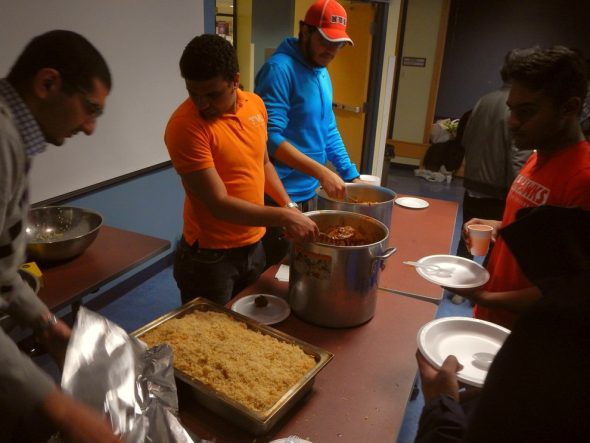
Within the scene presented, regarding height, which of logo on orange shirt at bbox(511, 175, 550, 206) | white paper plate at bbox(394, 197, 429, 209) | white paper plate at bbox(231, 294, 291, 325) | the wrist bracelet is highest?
logo on orange shirt at bbox(511, 175, 550, 206)

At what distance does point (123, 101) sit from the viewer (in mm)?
2752

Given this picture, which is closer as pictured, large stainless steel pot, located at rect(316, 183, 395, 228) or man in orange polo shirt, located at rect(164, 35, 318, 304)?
man in orange polo shirt, located at rect(164, 35, 318, 304)

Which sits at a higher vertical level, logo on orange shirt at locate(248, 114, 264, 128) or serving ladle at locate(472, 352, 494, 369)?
logo on orange shirt at locate(248, 114, 264, 128)

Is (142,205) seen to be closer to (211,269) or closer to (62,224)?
(62,224)

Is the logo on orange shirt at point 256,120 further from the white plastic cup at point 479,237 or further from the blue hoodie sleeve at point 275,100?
the white plastic cup at point 479,237

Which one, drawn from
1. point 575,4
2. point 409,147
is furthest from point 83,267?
point 575,4

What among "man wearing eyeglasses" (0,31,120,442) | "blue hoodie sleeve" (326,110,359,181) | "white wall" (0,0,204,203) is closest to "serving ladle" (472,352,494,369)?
"man wearing eyeglasses" (0,31,120,442)

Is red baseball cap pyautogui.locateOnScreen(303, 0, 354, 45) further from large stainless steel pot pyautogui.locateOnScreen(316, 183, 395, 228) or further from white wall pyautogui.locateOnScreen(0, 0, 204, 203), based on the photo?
white wall pyautogui.locateOnScreen(0, 0, 204, 203)

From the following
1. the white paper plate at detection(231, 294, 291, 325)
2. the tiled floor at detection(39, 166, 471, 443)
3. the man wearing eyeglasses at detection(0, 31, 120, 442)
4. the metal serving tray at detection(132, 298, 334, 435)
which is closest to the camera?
the man wearing eyeglasses at detection(0, 31, 120, 442)

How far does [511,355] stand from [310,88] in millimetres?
1770

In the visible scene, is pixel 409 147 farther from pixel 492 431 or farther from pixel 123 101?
pixel 492 431

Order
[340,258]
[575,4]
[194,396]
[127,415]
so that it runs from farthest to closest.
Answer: [575,4] → [340,258] → [194,396] → [127,415]

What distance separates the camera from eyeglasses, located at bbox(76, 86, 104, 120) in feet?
3.14

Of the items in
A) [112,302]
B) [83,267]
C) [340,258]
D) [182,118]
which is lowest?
[112,302]
